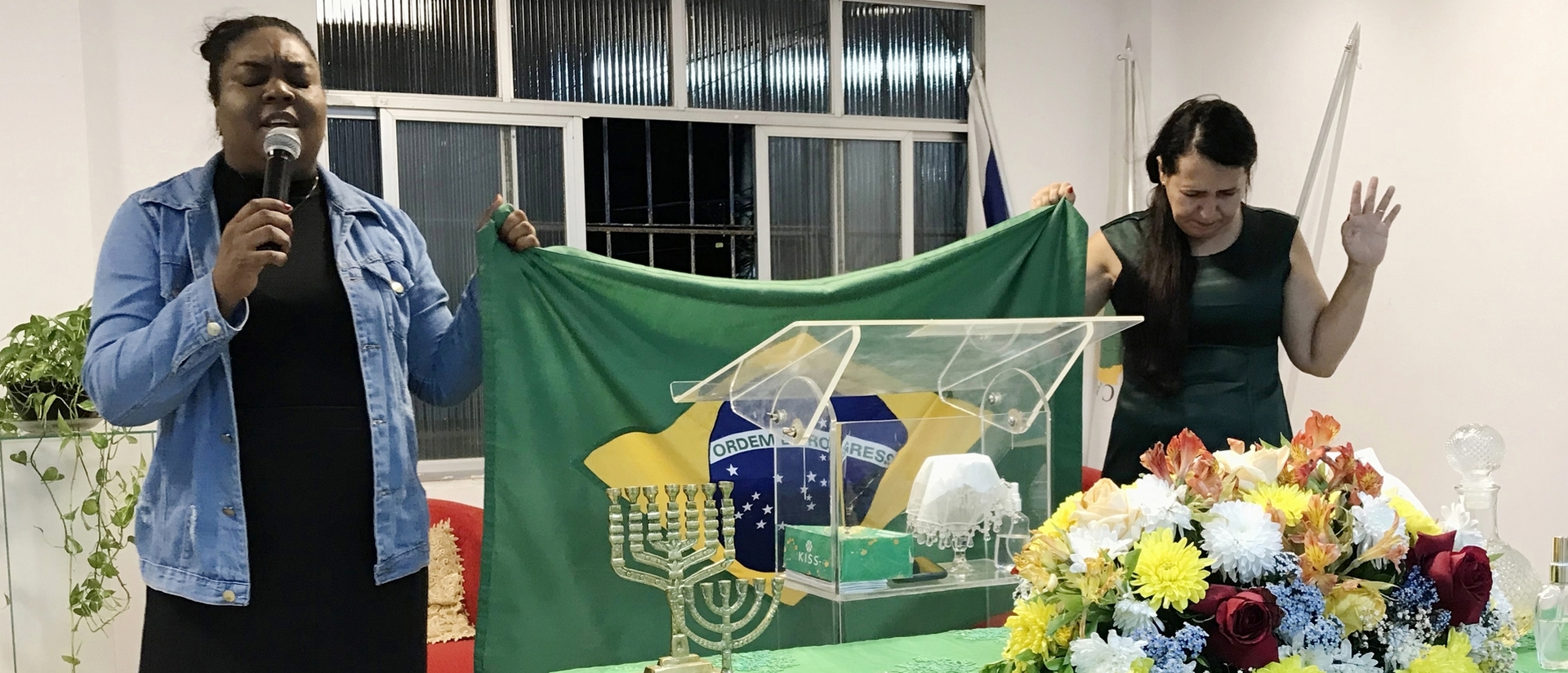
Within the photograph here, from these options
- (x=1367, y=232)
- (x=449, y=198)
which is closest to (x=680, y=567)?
(x=1367, y=232)

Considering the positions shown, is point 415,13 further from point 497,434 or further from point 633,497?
point 633,497

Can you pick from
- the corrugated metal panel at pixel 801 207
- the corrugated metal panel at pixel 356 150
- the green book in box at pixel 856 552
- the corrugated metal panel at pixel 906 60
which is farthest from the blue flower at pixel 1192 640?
the corrugated metal panel at pixel 906 60

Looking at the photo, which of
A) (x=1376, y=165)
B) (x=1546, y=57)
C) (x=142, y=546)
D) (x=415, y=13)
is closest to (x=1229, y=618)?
(x=142, y=546)

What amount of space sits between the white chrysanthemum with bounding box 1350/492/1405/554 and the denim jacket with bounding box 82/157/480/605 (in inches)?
47.7

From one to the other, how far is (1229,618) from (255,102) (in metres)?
1.37

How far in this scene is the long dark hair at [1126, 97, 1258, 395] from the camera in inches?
98.9

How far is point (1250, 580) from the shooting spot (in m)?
1.35

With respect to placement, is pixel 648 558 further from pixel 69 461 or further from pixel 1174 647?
pixel 69 461

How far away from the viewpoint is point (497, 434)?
2.34 m

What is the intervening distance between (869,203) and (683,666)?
3.97 metres

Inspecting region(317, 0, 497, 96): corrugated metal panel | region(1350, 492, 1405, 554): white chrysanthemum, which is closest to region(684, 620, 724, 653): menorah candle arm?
region(1350, 492, 1405, 554): white chrysanthemum

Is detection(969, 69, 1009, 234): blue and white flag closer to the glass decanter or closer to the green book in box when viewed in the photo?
the green book in box

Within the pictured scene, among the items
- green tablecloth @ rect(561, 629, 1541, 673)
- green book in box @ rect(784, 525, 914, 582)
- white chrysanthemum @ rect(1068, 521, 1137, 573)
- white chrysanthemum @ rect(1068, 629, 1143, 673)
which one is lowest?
green tablecloth @ rect(561, 629, 1541, 673)

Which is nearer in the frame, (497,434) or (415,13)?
(497,434)
